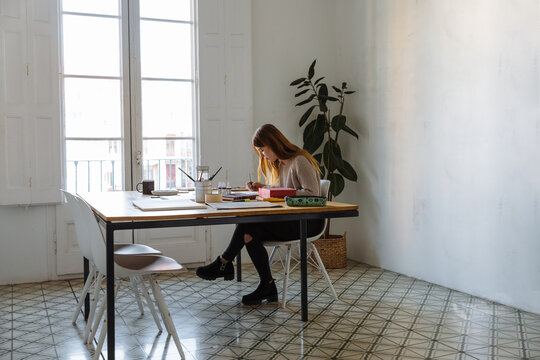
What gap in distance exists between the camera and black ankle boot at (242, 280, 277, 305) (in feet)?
13.2

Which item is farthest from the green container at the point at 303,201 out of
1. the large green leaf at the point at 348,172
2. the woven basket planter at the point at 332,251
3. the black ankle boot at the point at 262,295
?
the large green leaf at the point at 348,172

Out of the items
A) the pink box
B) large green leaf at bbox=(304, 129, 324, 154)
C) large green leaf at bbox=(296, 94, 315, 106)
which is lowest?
the pink box

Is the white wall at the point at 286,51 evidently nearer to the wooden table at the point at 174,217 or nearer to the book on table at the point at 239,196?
the book on table at the point at 239,196

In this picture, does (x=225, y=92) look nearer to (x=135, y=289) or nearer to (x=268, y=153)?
(x=268, y=153)

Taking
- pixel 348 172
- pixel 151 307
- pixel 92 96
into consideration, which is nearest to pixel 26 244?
pixel 92 96

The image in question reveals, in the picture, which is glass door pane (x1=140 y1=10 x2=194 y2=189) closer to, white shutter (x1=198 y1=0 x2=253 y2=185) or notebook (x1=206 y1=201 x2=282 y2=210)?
white shutter (x1=198 y1=0 x2=253 y2=185)

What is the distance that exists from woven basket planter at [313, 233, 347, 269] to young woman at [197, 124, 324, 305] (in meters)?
1.27

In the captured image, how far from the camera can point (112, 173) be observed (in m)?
5.16

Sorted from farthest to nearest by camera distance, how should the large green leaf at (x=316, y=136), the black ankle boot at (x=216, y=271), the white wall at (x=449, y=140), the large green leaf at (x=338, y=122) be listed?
1. the large green leaf at (x=316, y=136)
2. the large green leaf at (x=338, y=122)
3. the black ankle boot at (x=216, y=271)
4. the white wall at (x=449, y=140)

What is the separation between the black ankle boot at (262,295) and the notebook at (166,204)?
0.91 meters

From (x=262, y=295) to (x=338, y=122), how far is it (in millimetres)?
2057

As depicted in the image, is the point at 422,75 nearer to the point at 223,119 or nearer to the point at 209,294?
the point at 223,119

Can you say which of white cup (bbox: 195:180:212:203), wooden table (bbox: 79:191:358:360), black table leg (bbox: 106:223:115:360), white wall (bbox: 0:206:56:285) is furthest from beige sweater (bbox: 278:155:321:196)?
white wall (bbox: 0:206:56:285)

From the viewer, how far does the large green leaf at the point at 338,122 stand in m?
5.36
